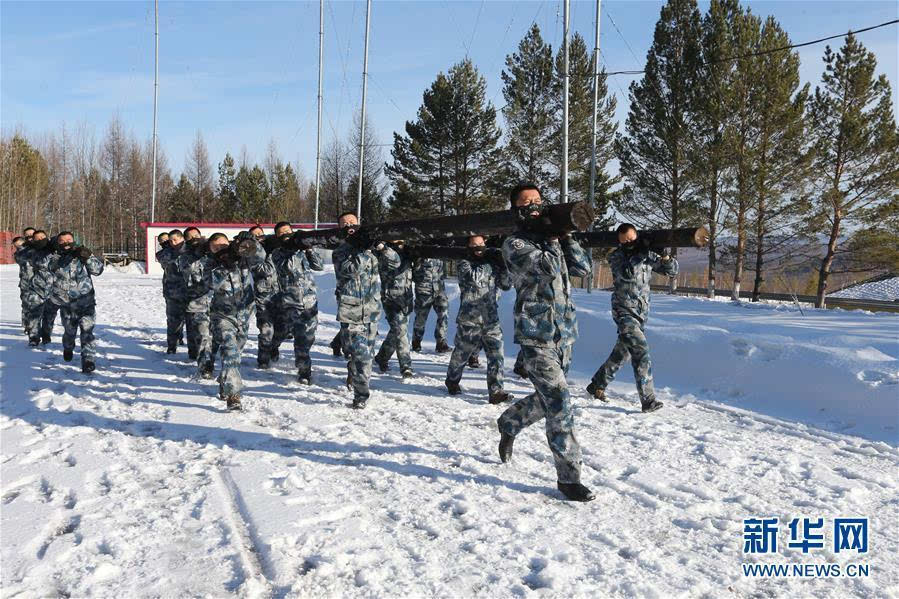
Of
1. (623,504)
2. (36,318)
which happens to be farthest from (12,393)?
(623,504)

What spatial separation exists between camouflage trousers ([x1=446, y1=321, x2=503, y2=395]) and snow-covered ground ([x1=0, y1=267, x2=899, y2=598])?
334 millimetres

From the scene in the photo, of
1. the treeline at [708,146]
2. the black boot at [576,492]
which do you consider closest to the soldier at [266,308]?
the black boot at [576,492]

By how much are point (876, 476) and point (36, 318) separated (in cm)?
1220

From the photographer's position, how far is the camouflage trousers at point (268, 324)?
903 centimetres

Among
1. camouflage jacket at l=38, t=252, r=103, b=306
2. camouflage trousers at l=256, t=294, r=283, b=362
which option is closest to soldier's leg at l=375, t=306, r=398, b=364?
camouflage trousers at l=256, t=294, r=283, b=362

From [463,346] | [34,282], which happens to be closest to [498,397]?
[463,346]

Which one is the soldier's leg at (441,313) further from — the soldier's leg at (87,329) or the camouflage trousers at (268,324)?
the soldier's leg at (87,329)

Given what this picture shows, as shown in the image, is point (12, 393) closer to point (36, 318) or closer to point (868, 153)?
point (36, 318)

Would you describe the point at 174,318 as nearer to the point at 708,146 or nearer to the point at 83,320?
the point at 83,320

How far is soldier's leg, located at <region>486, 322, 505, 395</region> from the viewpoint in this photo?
728 centimetres

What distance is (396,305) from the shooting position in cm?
905

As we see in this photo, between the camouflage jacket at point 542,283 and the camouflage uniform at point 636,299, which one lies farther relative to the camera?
the camouflage uniform at point 636,299

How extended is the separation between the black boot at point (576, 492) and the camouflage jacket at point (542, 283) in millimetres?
1000

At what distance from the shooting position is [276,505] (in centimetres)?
425
